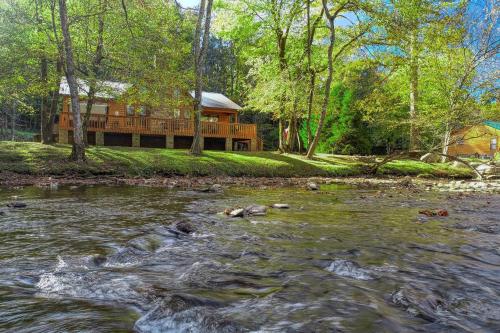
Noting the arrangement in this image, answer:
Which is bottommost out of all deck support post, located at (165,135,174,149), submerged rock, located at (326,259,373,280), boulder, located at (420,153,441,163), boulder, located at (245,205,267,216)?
boulder, located at (245,205,267,216)

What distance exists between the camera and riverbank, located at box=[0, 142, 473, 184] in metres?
13.8

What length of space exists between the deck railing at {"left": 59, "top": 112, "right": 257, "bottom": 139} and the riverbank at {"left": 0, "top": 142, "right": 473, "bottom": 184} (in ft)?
27.4

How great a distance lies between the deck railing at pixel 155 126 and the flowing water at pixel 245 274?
20.9 metres

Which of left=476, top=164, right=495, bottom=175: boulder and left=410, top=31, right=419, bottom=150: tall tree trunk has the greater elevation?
left=410, top=31, right=419, bottom=150: tall tree trunk

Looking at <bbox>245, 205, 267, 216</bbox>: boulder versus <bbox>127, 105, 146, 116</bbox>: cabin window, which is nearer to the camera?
<bbox>245, 205, 267, 216</bbox>: boulder

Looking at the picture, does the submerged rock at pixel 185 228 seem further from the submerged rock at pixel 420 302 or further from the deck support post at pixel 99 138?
the deck support post at pixel 99 138

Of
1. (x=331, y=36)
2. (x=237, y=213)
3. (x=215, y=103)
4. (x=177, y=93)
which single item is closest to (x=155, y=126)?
(x=215, y=103)

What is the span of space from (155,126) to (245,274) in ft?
83.1

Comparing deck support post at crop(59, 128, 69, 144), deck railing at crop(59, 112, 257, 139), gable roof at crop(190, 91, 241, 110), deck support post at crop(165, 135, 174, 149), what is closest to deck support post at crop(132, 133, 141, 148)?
deck railing at crop(59, 112, 257, 139)

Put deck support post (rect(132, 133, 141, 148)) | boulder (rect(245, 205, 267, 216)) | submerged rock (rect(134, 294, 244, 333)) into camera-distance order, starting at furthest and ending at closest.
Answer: deck support post (rect(132, 133, 141, 148)), boulder (rect(245, 205, 267, 216)), submerged rock (rect(134, 294, 244, 333))

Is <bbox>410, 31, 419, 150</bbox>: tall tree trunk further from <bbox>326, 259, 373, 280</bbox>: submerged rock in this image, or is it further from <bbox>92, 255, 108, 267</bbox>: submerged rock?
<bbox>92, 255, 108, 267</bbox>: submerged rock

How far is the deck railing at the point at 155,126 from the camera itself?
2589cm

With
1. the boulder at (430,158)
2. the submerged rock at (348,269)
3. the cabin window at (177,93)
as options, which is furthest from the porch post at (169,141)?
the submerged rock at (348,269)

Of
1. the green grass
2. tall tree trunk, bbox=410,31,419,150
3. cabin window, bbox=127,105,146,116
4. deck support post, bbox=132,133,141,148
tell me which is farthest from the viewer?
deck support post, bbox=132,133,141,148
